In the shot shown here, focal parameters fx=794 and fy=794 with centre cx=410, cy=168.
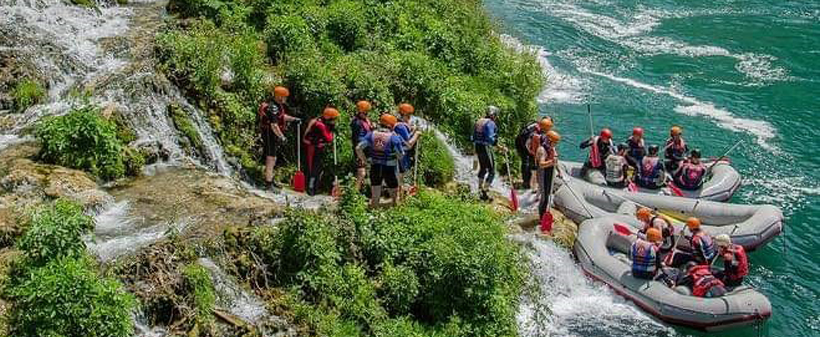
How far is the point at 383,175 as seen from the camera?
46.2ft

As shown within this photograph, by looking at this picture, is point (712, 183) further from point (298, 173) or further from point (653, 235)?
point (298, 173)

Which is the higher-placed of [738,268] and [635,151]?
[635,151]

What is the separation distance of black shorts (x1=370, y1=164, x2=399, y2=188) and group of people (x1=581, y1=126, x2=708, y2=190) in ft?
23.0

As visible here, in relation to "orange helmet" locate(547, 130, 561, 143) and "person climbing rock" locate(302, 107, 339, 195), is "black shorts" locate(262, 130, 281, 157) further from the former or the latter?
"orange helmet" locate(547, 130, 561, 143)

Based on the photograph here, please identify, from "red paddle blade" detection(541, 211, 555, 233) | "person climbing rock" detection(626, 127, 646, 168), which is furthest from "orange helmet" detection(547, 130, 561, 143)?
"person climbing rock" detection(626, 127, 646, 168)

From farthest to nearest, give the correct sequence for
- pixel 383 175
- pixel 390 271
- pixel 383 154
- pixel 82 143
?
pixel 383 175 < pixel 383 154 < pixel 82 143 < pixel 390 271

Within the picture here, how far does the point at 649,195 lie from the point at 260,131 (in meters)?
9.05

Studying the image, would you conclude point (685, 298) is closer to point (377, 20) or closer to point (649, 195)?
point (649, 195)

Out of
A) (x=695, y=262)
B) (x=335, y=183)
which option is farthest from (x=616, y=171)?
(x=335, y=183)

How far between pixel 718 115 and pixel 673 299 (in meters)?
12.2

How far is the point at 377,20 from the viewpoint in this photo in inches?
845

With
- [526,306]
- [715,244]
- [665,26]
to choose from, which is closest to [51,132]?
[526,306]

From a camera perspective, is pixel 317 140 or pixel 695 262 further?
pixel 695 262

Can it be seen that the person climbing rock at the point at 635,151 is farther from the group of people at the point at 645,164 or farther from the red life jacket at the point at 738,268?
the red life jacket at the point at 738,268
